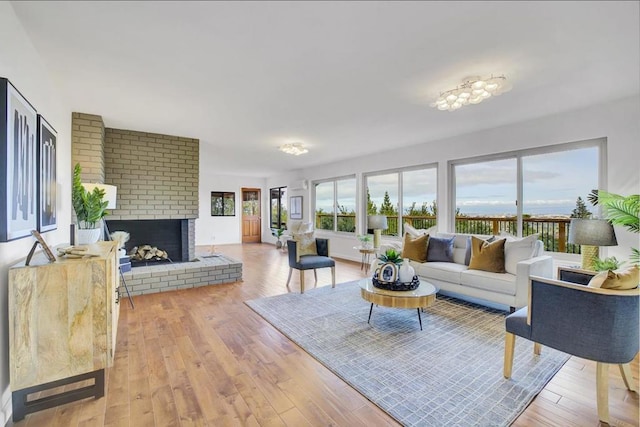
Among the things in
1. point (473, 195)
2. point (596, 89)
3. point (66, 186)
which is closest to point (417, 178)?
point (473, 195)

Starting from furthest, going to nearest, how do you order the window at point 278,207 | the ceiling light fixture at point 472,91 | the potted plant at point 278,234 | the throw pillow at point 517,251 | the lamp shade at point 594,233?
the window at point 278,207 < the potted plant at point 278,234 < the throw pillow at point 517,251 < the lamp shade at point 594,233 < the ceiling light fixture at point 472,91

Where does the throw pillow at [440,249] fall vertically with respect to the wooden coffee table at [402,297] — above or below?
above

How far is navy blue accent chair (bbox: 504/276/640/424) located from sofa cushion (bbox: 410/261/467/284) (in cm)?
167

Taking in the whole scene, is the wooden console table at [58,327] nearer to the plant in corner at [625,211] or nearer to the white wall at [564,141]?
the plant in corner at [625,211]

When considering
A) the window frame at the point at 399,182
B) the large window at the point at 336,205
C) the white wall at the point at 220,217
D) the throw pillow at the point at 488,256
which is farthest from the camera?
the white wall at the point at 220,217

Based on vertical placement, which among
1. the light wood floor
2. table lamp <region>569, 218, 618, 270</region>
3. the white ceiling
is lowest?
the light wood floor

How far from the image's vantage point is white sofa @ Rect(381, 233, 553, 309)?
3069 millimetres

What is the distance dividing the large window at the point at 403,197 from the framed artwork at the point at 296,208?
8.64 feet

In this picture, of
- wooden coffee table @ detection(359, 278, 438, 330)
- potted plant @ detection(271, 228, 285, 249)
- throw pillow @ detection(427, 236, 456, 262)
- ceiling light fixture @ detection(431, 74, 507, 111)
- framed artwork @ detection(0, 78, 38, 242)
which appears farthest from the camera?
potted plant @ detection(271, 228, 285, 249)

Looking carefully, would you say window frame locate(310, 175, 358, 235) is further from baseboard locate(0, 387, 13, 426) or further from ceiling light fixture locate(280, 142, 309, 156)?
baseboard locate(0, 387, 13, 426)

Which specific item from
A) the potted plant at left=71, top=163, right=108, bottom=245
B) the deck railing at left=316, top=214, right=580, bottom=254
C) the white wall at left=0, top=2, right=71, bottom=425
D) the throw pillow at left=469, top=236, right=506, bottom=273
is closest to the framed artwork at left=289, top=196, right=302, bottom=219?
the deck railing at left=316, top=214, right=580, bottom=254

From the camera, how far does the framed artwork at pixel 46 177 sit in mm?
2186

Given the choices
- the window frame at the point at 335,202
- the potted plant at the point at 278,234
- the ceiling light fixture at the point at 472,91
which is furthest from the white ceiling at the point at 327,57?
the potted plant at the point at 278,234

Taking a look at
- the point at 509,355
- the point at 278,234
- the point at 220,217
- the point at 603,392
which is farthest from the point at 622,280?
the point at 220,217
